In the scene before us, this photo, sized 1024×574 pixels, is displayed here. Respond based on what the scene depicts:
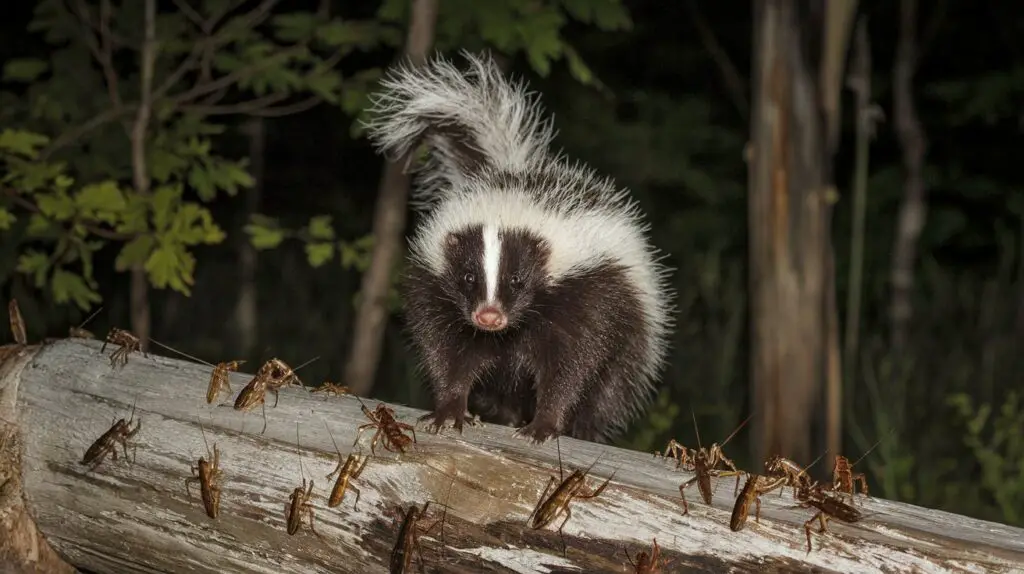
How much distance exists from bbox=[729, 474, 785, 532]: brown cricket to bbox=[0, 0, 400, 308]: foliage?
3.09 m

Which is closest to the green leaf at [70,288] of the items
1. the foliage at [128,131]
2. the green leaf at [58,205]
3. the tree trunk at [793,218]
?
the foliage at [128,131]

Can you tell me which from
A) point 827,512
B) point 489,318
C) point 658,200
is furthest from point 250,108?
point 658,200

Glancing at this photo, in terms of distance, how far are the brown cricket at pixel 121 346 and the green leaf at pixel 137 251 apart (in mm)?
1297

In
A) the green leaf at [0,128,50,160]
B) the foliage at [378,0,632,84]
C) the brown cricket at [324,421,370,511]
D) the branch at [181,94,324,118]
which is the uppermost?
the foliage at [378,0,632,84]

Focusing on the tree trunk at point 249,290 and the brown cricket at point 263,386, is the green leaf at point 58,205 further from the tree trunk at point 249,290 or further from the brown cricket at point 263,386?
the tree trunk at point 249,290

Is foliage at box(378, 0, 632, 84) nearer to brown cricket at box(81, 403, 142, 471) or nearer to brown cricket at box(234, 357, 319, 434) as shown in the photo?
brown cricket at box(234, 357, 319, 434)

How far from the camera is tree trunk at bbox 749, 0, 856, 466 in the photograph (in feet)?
18.7

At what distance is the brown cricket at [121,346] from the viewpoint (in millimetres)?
3791

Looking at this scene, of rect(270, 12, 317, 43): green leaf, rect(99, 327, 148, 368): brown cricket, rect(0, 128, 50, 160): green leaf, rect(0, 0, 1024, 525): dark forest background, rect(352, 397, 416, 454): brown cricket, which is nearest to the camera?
rect(352, 397, 416, 454): brown cricket

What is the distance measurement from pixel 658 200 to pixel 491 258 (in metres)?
8.37

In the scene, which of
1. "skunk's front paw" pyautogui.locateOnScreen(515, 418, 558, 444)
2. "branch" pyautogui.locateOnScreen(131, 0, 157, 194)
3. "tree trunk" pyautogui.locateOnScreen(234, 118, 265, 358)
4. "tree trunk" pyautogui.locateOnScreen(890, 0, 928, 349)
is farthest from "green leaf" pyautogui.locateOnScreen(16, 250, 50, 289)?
"tree trunk" pyautogui.locateOnScreen(890, 0, 928, 349)

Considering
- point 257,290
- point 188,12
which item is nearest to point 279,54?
point 188,12

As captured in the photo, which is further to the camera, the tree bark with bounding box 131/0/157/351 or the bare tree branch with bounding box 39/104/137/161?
the tree bark with bounding box 131/0/157/351

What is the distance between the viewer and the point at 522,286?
4062 millimetres
